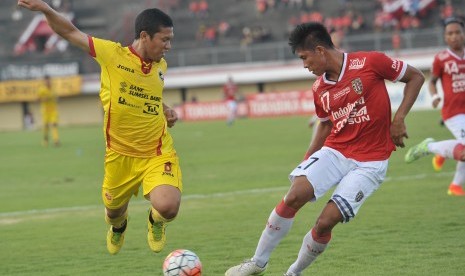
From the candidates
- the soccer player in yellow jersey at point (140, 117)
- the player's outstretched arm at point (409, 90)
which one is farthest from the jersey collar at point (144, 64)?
the player's outstretched arm at point (409, 90)

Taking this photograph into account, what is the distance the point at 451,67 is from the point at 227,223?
3927 millimetres

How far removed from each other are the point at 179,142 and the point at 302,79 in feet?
65.0

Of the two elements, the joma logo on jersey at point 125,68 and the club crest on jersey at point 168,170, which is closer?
the joma logo on jersey at point 125,68

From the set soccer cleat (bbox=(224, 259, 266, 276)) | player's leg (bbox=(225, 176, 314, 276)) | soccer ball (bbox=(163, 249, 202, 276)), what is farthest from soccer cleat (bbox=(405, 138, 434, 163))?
soccer ball (bbox=(163, 249, 202, 276))

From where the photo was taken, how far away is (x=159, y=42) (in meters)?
8.44

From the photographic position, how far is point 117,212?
371 inches

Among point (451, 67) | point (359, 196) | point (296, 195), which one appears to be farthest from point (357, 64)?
point (451, 67)

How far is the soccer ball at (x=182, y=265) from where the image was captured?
24.7 feet

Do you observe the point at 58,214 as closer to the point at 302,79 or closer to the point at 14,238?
the point at 14,238

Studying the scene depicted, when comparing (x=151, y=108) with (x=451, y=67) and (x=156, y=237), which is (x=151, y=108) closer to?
(x=156, y=237)

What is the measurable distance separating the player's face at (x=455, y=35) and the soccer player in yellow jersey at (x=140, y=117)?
4.99m

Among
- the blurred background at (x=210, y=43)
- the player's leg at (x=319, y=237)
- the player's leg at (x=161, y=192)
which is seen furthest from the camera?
the blurred background at (x=210, y=43)

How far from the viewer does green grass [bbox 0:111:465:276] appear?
8773mm

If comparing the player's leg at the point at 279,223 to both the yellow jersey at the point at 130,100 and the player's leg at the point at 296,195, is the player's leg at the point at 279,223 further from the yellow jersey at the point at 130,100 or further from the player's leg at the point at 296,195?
the yellow jersey at the point at 130,100
